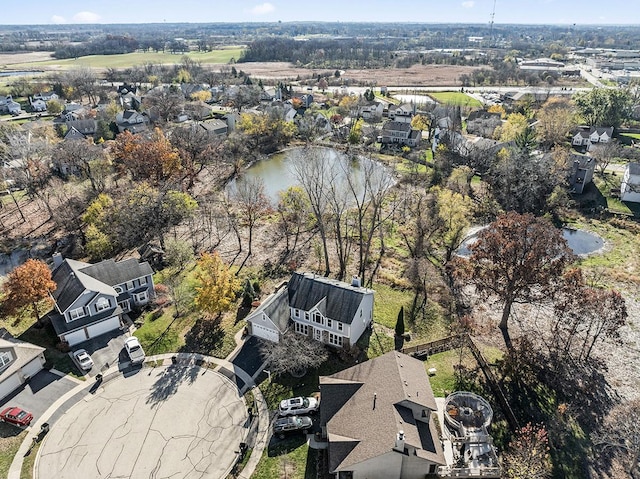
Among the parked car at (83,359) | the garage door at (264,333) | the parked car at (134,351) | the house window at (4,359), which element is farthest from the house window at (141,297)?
the garage door at (264,333)

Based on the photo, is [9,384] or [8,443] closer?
[8,443]

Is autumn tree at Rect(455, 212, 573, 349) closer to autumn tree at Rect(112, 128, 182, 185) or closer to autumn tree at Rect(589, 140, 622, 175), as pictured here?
autumn tree at Rect(112, 128, 182, 185)

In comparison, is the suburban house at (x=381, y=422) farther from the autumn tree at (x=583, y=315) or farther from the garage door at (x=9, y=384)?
the garage door at (x=9, y=384)

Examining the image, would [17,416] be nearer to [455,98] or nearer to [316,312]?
[316,312]

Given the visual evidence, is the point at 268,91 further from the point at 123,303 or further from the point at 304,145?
the point at 123,303

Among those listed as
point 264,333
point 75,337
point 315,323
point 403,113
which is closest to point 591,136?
point 403,113
